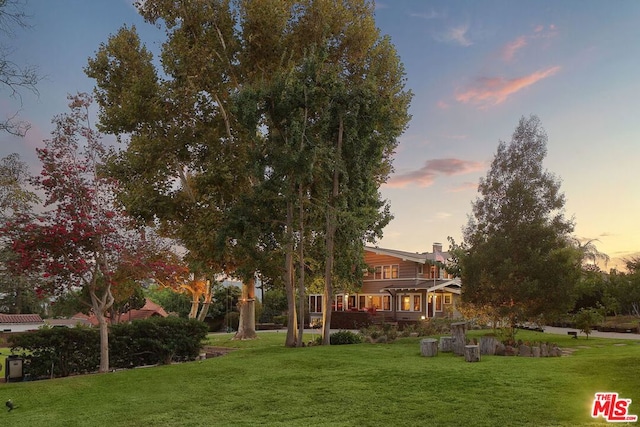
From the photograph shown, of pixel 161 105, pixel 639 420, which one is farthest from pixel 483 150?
pixel 639 420

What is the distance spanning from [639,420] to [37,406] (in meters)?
10.9

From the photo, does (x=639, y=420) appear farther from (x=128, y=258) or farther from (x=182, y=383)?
(x=128, y=258)

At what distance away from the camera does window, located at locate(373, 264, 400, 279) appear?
44969 mm

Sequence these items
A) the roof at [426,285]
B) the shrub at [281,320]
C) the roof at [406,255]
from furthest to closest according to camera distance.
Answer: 1. the shrub at [281,320]
2. the roof at [406,255]
3. the roof at [426,285]

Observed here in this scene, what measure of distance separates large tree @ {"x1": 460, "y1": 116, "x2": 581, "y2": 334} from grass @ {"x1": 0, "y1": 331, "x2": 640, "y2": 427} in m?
7.62

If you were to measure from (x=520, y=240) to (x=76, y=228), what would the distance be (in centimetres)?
1675

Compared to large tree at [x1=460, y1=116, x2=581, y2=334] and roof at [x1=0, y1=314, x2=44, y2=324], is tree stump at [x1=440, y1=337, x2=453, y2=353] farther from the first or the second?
roof at [x1=0, y1=314, x2=44, y2=324]

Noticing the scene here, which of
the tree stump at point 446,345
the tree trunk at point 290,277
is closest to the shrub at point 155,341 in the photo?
the tree trunk at point 290,277

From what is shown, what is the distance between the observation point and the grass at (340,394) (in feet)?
27.8

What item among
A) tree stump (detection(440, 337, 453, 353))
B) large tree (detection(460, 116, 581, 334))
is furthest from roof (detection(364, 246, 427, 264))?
tree stump (detection(440, 337, 453, 353))

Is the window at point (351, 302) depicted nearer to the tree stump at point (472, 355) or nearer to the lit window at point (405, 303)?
the lit window at point (405, 303)

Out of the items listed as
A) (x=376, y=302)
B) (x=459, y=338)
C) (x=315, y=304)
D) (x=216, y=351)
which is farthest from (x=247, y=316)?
(x=315, y=304)

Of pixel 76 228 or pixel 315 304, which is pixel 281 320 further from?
pixel 76 228

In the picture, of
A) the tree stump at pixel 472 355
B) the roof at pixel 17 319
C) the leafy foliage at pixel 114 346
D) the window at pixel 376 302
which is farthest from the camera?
the window at pixel 376 302
